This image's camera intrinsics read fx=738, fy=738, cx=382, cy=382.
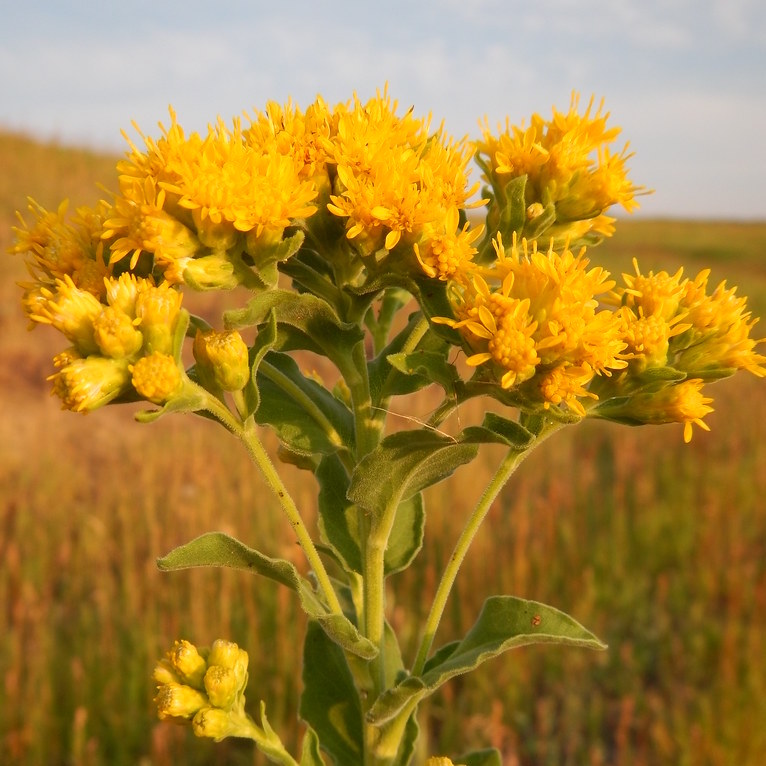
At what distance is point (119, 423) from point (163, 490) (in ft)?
12.5

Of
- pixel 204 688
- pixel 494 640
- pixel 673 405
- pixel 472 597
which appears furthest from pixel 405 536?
pixel 472 597

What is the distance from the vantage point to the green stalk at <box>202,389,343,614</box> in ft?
4.37

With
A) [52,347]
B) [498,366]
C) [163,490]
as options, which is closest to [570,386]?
[498,366]

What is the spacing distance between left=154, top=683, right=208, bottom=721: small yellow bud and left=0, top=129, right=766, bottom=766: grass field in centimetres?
193

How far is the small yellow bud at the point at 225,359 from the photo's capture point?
1.24m

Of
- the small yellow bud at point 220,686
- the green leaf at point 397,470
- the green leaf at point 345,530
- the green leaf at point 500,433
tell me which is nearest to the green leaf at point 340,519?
the green leaf at point 345,530

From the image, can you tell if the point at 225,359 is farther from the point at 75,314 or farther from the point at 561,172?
the point at 561,172

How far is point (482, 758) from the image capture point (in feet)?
5.20

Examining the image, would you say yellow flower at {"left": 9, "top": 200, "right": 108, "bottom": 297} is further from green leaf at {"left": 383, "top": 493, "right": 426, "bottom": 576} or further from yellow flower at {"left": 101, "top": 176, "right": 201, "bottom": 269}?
green leaf at {"left": 383, "top": 493, "right": 426, "bottom": 576}

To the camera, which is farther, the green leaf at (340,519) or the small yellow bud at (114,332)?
the green leaf at (340,519)

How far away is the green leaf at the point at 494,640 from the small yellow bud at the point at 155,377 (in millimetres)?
661

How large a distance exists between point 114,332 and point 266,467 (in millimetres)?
366

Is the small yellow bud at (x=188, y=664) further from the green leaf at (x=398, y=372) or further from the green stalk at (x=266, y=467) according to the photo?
the green leaf at (x=398, y=372)

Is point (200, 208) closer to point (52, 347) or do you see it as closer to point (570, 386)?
point (570, 386)
